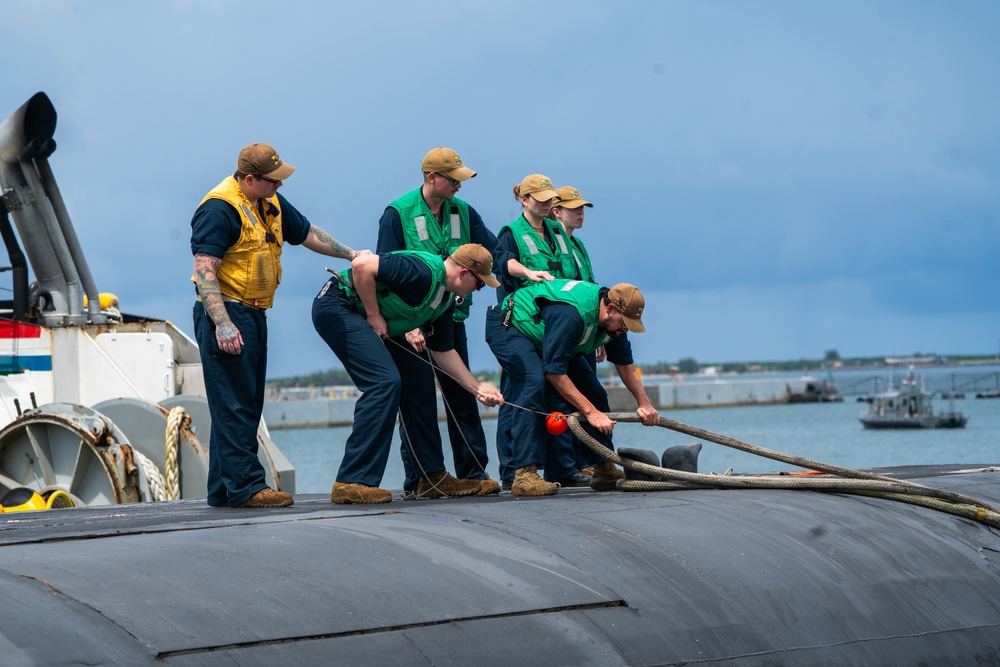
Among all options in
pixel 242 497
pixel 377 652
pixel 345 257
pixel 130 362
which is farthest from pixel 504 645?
pixel 130 362

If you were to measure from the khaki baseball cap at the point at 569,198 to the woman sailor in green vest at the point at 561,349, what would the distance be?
1.42 m

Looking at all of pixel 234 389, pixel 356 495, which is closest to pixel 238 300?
pixel 234 389

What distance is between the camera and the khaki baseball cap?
9969mm

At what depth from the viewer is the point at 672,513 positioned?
691 centimetres

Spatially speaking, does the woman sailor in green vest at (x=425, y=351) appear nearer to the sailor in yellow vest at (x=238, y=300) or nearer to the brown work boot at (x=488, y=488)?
the brown work boot at (x=488, y=488)

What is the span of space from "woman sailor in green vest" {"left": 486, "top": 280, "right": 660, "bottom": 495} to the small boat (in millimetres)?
74223

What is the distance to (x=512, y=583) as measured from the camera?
5336mm

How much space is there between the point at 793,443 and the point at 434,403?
6453cm

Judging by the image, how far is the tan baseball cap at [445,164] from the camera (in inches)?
317

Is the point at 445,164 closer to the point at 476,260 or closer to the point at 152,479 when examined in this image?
the point at 476,260

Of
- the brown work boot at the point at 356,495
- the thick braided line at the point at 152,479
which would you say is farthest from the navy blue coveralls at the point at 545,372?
the thick braided line at the point at 152,479

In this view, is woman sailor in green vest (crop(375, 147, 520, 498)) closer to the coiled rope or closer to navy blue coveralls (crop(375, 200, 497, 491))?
Answer: navy blue coveralls (crop(375, 200, 497, 491))

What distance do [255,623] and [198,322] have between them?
3110 millimetres

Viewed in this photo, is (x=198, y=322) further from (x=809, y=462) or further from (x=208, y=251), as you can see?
(x=809, y=462)
